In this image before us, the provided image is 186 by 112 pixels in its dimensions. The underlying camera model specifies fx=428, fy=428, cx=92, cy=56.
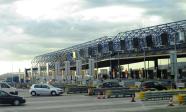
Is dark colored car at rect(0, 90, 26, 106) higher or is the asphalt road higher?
A: dark colored car at rect(0, 90, 26, 106)

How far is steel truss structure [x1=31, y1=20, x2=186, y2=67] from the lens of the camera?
4050 inches

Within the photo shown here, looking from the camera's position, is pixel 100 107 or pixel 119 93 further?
pixel 119 93

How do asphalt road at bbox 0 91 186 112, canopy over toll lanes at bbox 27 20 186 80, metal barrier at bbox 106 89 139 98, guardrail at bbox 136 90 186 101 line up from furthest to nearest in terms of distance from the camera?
1. canopy over toll lanes at bbox 27 20 186 80
2. metal barrier at bbox 106 89 139 98
3. guardrail at bbox 136 90 186 101
4. asphalt road at bbox 0 91 186 112

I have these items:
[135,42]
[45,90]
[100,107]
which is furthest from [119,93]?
[135,42]

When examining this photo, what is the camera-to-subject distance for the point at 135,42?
113375 mm

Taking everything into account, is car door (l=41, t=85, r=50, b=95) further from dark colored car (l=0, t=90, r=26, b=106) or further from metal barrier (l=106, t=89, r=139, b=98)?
dark colored car (l=0, t=90, r=26, b=106)

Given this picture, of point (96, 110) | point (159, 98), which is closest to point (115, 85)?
point (159, 98)

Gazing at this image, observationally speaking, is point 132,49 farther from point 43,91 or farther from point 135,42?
point 43,91

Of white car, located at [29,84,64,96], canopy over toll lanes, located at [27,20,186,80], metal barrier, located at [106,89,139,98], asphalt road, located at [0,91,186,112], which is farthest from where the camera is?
canopy over toll lanes, located at [27,20,186,80]

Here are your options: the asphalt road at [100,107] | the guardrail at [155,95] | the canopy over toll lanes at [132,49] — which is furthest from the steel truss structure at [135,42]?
the asphalt road at [100,107]

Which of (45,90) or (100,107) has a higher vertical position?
(45,90)

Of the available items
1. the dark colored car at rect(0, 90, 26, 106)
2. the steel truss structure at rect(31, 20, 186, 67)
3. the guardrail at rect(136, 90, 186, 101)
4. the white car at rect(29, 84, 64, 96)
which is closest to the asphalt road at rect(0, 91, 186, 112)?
the dark colored car at rect(0, 90, 26, 106)

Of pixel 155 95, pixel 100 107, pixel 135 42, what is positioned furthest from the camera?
pixel 135 42

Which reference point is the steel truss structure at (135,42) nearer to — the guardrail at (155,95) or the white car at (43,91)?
the white car at (43,91)
